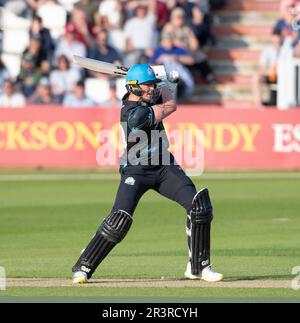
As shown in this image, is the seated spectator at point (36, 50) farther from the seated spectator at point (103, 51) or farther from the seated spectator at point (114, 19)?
the seated spectator at point (114, 19)

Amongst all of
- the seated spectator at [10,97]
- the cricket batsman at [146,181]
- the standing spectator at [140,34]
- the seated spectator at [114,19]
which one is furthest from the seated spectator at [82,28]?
the cricket batsman at [146,181]

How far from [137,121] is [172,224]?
18.0 feet

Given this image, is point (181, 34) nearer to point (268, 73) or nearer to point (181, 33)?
point (181, 33)

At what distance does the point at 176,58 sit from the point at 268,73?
6.70 feet

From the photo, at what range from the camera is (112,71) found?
34.1 feet

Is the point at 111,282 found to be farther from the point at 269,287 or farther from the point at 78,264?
the point at 269,287

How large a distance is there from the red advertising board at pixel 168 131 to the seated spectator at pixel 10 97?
1121mm

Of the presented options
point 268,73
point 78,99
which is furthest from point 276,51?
point 78,99

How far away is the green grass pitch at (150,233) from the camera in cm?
1055

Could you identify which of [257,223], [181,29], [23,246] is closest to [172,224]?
[257,223]

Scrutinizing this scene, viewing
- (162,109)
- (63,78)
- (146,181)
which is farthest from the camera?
(63,78)

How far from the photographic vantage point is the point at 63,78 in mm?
24766

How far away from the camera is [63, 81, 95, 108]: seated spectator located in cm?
2377
